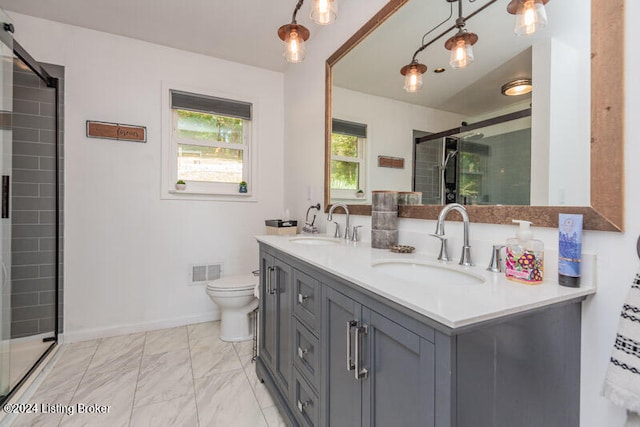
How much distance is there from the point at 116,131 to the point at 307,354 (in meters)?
2.30

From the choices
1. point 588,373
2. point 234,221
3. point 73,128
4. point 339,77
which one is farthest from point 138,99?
point 588,373

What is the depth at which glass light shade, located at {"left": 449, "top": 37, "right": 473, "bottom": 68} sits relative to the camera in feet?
3.79

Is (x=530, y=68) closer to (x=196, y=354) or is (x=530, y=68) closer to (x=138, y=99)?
(x=196, y=354)

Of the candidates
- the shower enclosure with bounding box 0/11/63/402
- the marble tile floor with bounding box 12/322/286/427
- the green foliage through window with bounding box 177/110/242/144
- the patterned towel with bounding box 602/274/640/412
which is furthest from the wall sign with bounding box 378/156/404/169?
the shower enclosure with bounding box 0/11/63/402

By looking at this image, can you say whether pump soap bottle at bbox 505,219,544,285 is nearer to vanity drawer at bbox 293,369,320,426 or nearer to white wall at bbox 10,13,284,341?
vanity drawer at bbox 293,369,320,426

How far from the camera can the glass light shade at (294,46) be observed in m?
1.49

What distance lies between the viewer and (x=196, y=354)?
2035 millimetres

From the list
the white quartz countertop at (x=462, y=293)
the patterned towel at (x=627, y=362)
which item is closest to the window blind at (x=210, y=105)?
the white quartz countertop at (x=462, y=293)

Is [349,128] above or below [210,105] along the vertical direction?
below

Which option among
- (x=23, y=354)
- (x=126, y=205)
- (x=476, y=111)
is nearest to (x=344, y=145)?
(x=476, y=111)

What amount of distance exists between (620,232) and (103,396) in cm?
Answer: 232

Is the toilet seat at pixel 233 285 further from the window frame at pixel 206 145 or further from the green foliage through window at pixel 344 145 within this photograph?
the green foliage through window at pixel 344 145

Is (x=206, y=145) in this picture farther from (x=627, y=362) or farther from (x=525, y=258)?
(x=627, y=362)

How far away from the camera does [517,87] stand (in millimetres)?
978
